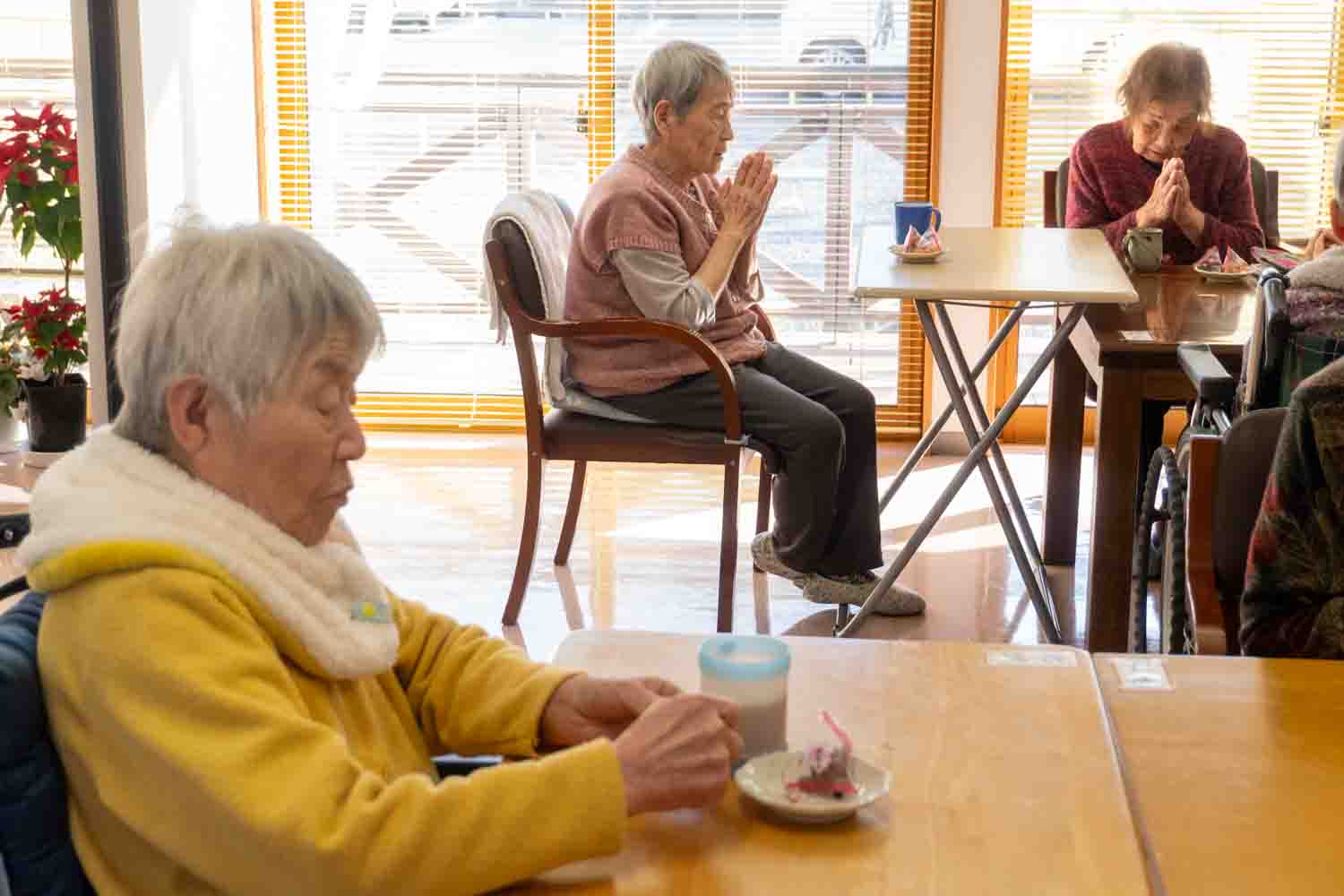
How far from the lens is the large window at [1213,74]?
5102 millimetres

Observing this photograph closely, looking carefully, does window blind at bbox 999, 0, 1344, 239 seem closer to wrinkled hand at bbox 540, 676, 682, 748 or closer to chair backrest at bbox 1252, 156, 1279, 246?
chair backrest at bbox 1252, 156, 1279, 246

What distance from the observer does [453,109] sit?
5.42 metres

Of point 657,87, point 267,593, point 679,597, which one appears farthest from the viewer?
point 679,597

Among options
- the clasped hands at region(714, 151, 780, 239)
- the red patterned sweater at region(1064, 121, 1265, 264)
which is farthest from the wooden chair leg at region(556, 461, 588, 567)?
the red patterned sweater at region(1064, 121, 1265, 264)

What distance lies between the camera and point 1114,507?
3131 millimetres

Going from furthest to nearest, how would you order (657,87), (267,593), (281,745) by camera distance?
(657,87) → (267,593) → (281,745)

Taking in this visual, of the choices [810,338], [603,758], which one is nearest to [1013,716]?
[603,758]

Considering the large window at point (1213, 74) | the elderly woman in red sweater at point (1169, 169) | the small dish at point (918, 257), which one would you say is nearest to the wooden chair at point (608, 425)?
the small dish at point (918, 257)

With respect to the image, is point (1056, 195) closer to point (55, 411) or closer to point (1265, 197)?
point (1265, 197)

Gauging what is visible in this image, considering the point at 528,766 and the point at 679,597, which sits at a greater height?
the point at 528,766

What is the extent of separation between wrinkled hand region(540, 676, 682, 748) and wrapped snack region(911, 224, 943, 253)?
231 centimetres

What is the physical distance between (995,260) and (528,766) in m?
2.61

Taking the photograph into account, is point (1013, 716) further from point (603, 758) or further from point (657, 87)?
point (657, 87)

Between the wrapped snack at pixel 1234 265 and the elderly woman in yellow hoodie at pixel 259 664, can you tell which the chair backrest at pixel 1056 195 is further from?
the elderly woman in yellow hoodie at pixel 259 664
